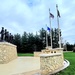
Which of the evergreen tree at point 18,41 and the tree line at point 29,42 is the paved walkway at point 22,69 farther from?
the evergreen tree at point 18,41

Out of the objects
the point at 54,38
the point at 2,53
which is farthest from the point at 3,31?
the point at 2,53

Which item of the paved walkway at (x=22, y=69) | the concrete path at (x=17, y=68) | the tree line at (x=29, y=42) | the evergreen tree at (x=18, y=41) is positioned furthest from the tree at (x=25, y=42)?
the paved walkway at (x=22, y=69)

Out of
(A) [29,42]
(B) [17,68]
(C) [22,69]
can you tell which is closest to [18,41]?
(A) [29,42]

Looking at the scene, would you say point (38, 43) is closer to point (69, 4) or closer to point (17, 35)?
point (17, 35)

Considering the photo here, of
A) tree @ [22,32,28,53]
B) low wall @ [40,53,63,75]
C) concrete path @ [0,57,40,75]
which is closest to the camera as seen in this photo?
low wall @ [40,53,63,75]

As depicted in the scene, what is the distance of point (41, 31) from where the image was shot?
166ft

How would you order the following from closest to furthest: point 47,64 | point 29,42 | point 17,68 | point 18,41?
point 47,64 < point 17,68 < point 18,41 < point 29,42

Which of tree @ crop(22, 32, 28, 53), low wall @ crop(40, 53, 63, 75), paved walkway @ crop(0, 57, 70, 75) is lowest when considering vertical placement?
paved walkway @ crop(0, 57, 70, 75)

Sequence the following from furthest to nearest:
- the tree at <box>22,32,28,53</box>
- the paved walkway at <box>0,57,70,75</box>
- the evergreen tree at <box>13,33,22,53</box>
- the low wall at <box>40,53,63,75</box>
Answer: the evergreen tree at <box>13,33,22,53</box> → the tree at <box>22,32,28,53</box> → the paved walkway at <box>0,57,70,75</box> → the low wall at <box>40,53,63,75</box>

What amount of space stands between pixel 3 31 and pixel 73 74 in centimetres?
3344

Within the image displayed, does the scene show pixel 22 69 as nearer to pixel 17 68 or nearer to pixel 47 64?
pixel 17 68

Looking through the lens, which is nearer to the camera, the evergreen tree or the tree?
the tree

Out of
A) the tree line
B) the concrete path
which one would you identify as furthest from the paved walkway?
the tree line

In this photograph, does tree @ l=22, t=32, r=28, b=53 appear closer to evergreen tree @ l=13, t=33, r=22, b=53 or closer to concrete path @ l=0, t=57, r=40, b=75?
evergreen tree @ l=13, t=33, r=22, b=53
